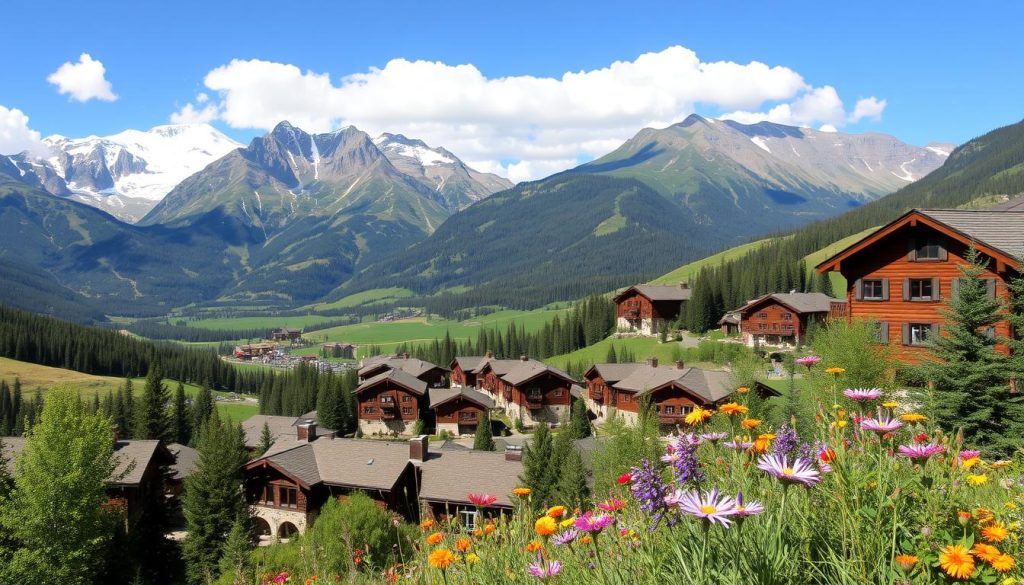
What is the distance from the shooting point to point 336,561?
2095cm

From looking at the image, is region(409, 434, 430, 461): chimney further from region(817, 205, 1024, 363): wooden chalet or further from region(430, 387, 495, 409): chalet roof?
region(430, 387, 495, 409): chalet roof

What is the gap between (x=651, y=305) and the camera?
126m

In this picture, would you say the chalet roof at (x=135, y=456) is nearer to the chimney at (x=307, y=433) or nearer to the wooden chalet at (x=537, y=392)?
the chimney at (x=307, y=433)

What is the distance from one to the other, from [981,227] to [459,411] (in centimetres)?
6708

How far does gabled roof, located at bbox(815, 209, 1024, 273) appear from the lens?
2425 cm

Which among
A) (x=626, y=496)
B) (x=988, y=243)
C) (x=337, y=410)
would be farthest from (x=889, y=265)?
(x=337, y=410)

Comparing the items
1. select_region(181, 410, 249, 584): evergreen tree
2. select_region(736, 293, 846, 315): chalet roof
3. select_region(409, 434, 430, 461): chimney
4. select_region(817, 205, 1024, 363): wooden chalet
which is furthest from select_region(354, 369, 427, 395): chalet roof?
select_region(817, 205, 1024, 363): wooden chalet

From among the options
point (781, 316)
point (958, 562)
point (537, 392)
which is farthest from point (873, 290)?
point (781, 316)

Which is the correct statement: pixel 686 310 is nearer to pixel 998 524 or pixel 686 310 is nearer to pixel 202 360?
pixel 998 524

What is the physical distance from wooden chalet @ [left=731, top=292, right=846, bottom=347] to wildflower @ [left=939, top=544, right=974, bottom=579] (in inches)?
3948

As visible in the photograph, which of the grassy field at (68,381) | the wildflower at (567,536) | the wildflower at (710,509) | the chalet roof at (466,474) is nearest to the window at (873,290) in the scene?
the chalet roof at (466,474)

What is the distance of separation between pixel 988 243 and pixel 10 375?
187375 millimetres

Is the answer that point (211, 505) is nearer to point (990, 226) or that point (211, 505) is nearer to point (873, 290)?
point (873, 290)

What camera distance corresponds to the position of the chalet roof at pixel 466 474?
44.8 m
